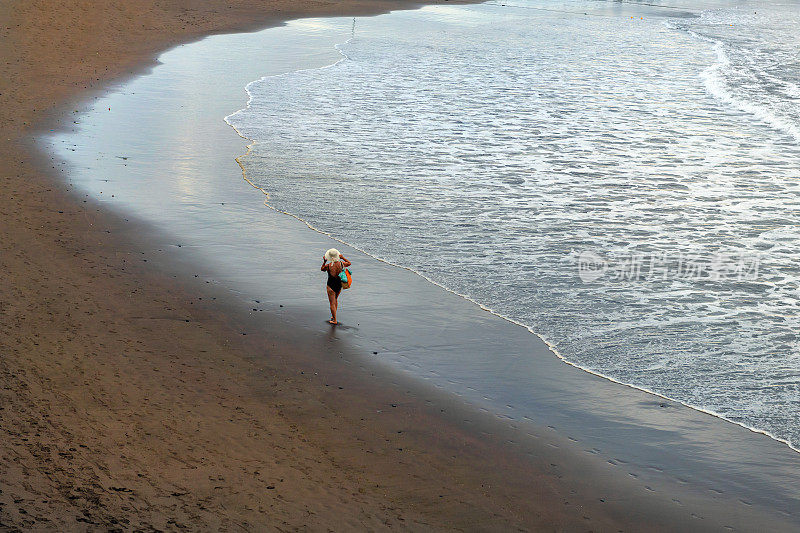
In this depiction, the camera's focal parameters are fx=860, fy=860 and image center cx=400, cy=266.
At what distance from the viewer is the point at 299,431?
8.41 meters

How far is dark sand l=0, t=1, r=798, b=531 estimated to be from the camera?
23.6ft

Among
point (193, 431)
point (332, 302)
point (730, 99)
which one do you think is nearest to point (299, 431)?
point (193, 431)

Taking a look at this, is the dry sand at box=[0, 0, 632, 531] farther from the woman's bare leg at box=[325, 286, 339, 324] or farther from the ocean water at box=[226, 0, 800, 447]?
the ocean water at box=[226, 0, 800, 447]

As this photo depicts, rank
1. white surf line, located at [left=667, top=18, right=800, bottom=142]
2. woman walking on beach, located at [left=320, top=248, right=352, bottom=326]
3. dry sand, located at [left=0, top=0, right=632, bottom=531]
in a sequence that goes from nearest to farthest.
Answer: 1. dry sand, located at [left=0, top=0, right=632, bottom=531]
2. woman walking on beach, located at [left=320, top=248, right=352, bottom=326]
3. white surf line, located at [left=667, top=18, right=800, bottom=142]

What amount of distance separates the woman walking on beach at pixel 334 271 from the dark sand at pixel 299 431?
42cm

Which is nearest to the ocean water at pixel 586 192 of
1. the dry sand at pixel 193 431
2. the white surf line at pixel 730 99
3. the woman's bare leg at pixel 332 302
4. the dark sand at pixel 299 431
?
the white surf line at pixel 730 99

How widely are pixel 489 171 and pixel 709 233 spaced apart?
18.2ft

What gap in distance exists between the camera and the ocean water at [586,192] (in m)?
10.9

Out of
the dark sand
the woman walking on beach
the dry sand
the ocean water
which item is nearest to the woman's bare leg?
the woman walking on beach

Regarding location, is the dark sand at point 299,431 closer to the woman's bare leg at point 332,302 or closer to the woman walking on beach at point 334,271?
the woman's bare leg at point 332,302

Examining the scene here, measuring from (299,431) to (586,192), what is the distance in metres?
10.9

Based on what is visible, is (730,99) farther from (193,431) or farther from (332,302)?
(193,431)

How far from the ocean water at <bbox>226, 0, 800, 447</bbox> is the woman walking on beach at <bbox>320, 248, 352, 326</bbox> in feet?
7.41

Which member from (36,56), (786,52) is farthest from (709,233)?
(786,52)
